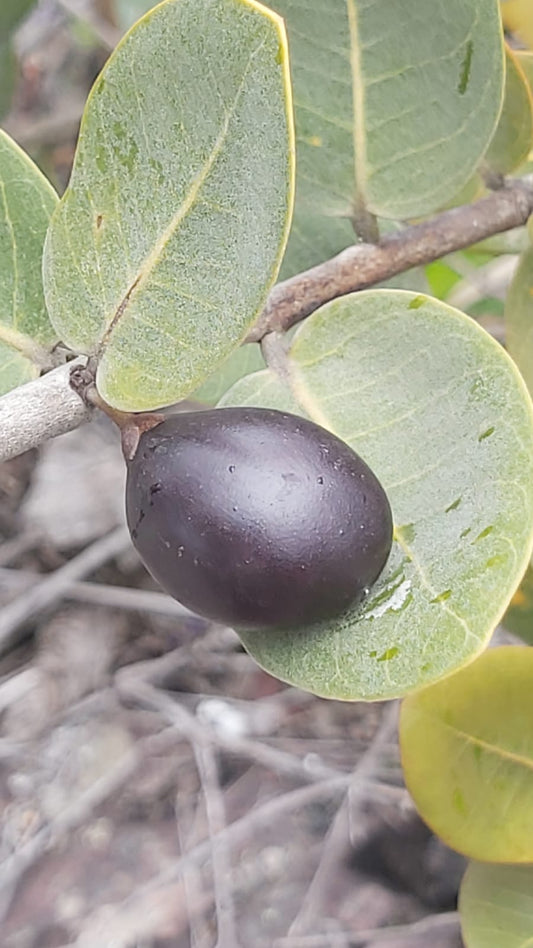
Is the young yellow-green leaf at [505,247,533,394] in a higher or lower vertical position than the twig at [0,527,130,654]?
higher

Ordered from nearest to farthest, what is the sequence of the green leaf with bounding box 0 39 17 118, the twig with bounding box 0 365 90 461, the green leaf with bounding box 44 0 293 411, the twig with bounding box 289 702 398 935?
the green leaf with bounding box 44 0 293 411 → the twig with bounding box 0 365 90 461 → the twig with bounding box 289 702 398 935 → the green leaf with bounding box 0 39 17 118

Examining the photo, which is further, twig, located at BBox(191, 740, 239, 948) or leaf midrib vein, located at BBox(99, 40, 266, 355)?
twig, located at BBox(191, 740, 239, 948)

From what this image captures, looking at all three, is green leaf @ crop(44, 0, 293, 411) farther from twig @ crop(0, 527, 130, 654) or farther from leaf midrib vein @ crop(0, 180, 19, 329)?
twig @ crop(0, 527, 130, 654)

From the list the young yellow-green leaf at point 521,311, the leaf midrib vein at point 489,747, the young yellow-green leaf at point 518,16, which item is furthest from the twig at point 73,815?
the young yellow-green leaf at point 518,16

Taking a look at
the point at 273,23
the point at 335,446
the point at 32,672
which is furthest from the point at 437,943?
the point at 273,23

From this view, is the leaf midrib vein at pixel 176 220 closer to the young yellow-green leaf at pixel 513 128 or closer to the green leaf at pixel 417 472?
the green leaf at pixel 417 472

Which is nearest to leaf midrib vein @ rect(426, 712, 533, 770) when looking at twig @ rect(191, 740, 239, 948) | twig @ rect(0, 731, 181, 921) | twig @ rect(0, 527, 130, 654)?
twig @ rect(191, 740, 239, 948)

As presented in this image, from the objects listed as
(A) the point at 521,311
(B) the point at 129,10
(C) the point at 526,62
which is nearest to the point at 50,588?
(B) the point at 129,10

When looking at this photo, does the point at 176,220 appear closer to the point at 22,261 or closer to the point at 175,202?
the point at 175,202
